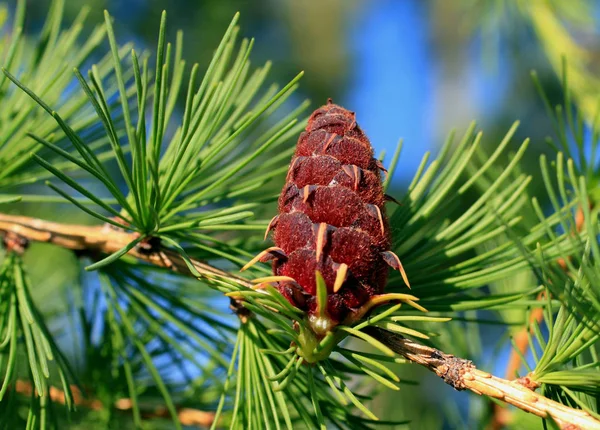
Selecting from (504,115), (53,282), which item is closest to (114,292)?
(53,282)

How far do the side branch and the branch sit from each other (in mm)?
225

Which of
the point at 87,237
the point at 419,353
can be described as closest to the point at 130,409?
the point at 87,237

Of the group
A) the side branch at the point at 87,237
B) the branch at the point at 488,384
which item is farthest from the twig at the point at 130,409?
the branch at the point at 488,384

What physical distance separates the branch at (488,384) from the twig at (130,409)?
390 mm

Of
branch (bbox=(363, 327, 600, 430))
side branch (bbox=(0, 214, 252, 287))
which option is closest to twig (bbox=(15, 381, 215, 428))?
side branch (bbox=(0, 214, 252, 287))

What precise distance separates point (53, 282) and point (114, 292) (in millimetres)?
446

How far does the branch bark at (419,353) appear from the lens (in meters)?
0.47

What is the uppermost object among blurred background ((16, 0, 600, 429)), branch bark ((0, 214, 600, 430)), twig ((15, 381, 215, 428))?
blurred background ((16, 0, 600, 429))

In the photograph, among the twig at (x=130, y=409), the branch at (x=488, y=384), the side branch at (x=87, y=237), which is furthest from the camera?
Result: the twig at (x=130, y=409)

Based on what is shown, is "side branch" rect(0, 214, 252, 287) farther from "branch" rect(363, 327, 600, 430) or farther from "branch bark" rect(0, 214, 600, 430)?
"branch" rect(363, 327, 600, 430)

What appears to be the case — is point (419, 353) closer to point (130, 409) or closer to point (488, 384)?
point (488, 384)

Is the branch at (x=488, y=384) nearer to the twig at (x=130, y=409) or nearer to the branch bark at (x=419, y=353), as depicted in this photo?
the branch bark at (x=419, y=353)

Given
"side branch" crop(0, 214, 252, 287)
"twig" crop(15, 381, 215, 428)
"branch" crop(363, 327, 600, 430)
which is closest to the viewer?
"branch" crop(363, 327, 600, 430)

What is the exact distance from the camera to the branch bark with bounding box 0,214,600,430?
468mm
